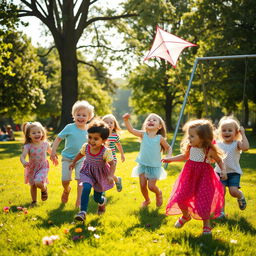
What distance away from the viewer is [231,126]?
5.24 m

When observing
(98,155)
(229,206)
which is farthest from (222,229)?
(98,155)

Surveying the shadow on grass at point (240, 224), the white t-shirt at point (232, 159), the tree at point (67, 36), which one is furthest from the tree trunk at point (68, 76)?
the shadow on grass at point (240, 224)

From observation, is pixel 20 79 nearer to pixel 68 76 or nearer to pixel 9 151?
pixel 68 76

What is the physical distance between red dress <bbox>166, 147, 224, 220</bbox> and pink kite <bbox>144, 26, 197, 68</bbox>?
540cm

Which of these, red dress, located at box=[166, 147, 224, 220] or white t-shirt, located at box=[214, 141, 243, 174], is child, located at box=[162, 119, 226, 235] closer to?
red dress, located at box=[166, 147, 224, 220]

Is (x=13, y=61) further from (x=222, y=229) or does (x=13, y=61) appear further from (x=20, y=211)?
(x=222, y=229)

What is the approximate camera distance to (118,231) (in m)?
4.27

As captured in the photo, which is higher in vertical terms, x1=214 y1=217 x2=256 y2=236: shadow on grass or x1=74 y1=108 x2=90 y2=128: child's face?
x1=74 y1=108 x2=90 y2=128: child's face

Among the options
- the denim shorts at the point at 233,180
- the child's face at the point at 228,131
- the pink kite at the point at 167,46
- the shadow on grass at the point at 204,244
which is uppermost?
the pink kite at the point at 167,46

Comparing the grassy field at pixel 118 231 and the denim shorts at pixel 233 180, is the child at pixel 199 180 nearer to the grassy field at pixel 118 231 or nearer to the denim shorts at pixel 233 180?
the grassy field at pixel 118 231

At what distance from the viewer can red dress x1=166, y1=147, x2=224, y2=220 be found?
4305mm

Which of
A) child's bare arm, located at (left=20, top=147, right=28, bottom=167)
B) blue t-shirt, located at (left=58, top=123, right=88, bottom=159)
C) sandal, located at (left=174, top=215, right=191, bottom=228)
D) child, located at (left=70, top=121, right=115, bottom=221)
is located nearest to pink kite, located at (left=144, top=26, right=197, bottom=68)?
blue t-shirt, located at (left=58, top=123, right=88, bottom=159)

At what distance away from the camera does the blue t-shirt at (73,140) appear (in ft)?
19.3

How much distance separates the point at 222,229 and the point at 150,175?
5.58ft
